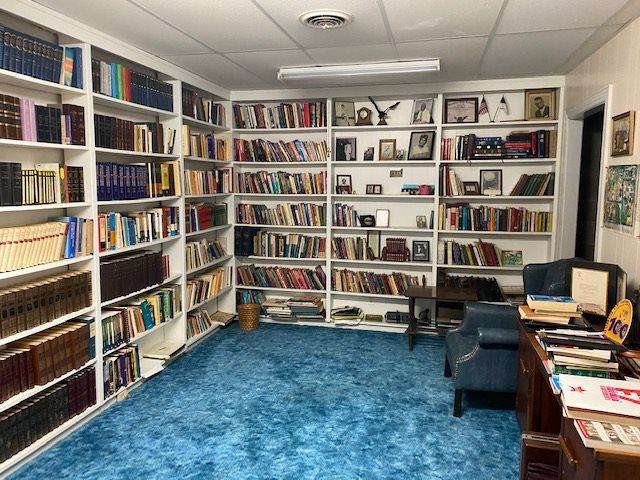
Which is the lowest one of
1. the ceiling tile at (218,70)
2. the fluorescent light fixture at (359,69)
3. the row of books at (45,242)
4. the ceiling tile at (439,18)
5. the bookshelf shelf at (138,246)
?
the bookshelf shelf at (138,246)

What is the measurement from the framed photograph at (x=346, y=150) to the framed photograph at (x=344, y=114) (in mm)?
163

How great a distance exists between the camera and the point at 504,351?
297 cm

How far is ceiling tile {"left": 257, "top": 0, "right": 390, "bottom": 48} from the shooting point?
8.48 feet

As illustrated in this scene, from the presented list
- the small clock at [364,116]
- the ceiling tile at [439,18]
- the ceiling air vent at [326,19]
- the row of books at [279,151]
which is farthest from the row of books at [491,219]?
the ceiling air vent at [326,19]

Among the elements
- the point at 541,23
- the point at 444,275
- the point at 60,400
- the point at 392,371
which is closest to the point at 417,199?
the point at 444,275

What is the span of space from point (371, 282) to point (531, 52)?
8.39 ft

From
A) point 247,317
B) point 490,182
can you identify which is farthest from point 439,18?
point 247,317

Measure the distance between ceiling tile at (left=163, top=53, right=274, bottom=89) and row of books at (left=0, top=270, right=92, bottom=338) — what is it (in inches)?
73.3

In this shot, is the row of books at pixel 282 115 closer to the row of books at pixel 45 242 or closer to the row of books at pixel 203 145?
the row of books at pixel 203 145

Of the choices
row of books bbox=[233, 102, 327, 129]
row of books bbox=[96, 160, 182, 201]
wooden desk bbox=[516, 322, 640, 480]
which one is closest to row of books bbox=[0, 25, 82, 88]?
row of books bbox=[96, 160, 182, 201]

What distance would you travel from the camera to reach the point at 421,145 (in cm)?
477

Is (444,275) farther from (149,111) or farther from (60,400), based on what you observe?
(60,400)

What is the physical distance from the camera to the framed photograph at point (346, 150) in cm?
493

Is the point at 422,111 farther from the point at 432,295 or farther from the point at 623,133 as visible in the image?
the point at 623,133
